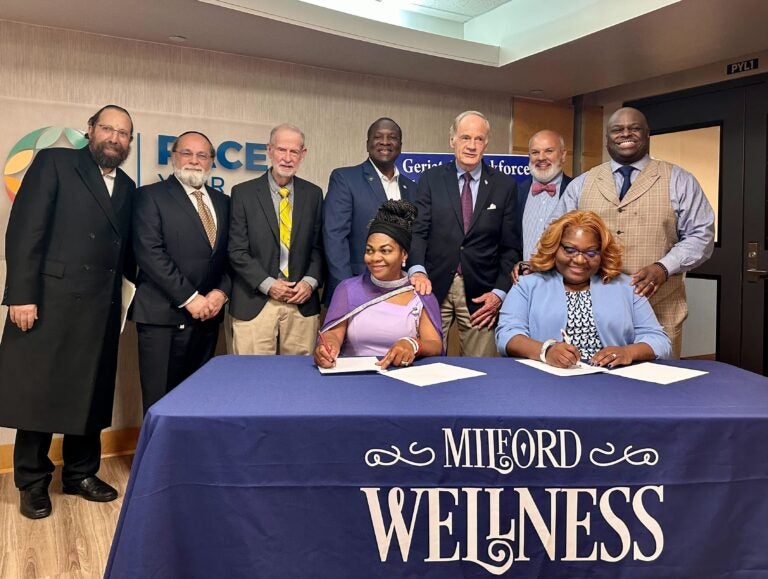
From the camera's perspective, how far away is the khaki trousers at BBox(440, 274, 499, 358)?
3078mm

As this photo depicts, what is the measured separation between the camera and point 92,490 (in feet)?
10.0

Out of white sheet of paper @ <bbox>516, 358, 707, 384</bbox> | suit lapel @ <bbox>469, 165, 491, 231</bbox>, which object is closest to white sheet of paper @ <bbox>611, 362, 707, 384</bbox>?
white sheet of paper @ <bbox>516, 358, 707, 384</bbox>

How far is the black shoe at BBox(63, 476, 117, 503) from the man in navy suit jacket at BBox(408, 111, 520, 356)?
1.77 metres

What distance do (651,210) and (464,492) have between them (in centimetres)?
174

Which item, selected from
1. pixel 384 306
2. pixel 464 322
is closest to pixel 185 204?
pixel 384 306

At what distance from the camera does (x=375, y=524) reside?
1.52 m

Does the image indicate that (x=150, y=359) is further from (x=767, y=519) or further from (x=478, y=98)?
(x=478, y=98)

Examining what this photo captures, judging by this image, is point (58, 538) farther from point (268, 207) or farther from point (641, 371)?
point (641, 371)

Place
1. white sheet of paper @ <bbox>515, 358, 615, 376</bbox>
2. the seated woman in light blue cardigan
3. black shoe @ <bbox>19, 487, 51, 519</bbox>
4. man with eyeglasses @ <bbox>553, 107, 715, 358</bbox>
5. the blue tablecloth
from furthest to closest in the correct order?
black shoe @ <bbox>19, 487, 51, 519</bbox>, man with eyeglasses @ <bbox>553, 107, 715, 358</bbox>, the seated woman in light blue cardigan, white sheet of paper @ <bbox>515, 358, 615, 376</bbox>, the blue tablecloth

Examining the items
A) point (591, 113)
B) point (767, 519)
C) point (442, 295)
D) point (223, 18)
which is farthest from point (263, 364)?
point (591, 113)

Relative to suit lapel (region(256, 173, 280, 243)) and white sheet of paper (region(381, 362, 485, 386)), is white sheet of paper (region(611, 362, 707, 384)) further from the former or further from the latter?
Answer: suit lapel (region(256, 173, 280, 243))

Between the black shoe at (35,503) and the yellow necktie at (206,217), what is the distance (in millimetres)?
1378

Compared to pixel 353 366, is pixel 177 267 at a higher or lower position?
higher

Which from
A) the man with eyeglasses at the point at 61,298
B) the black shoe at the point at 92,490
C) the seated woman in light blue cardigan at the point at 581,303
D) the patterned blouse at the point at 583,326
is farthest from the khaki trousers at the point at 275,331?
the patterned blouse at the point at 583,326
